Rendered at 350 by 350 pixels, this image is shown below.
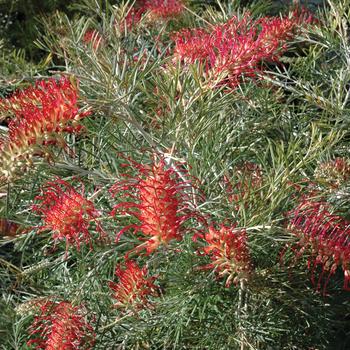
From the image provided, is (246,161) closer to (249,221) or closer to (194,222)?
(194,222)

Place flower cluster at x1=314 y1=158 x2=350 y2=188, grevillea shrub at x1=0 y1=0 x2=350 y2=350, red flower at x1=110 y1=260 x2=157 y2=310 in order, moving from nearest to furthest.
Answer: grevillea shrub at x1=0 y1=0 x2=350 y2=350 → red flower at x1=110 y1=260 x2=157 y2=310 → flower cluster at x1=314 y1=158 x2=350 y2=188

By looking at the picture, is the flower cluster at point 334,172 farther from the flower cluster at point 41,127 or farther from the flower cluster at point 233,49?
the flower cluster at point 41,127

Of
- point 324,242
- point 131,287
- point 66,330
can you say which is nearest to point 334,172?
point 324,242

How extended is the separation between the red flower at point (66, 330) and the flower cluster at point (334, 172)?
21.5 inches

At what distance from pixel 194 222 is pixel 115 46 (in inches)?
14.8

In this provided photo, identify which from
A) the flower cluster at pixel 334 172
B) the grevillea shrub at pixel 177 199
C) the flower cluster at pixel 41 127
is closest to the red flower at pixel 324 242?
the grevillea shrub at pixel 177 199

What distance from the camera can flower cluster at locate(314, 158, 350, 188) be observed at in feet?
4.42

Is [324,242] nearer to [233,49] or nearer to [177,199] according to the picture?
Result: [177,199]

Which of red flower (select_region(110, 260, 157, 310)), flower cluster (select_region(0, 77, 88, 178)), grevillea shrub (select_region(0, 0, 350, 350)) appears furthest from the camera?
red flower (select_region(110, 260, 157, 310))

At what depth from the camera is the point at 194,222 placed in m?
1.34

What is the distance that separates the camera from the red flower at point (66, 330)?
49.0 inches

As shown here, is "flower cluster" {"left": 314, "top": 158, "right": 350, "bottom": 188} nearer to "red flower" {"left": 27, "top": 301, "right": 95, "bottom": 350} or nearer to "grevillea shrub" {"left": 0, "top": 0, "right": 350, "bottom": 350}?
"grevillea shrub" {"left": 0, "top": 0, "right": 350, "bottom": 350}

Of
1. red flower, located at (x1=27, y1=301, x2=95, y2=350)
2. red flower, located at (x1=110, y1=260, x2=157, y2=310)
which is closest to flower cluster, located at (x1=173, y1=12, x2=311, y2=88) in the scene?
red flower, located at (x1=110, y1=260, x2=157, y2=310)

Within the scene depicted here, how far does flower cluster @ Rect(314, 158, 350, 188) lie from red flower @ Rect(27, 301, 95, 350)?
546 millimetres
